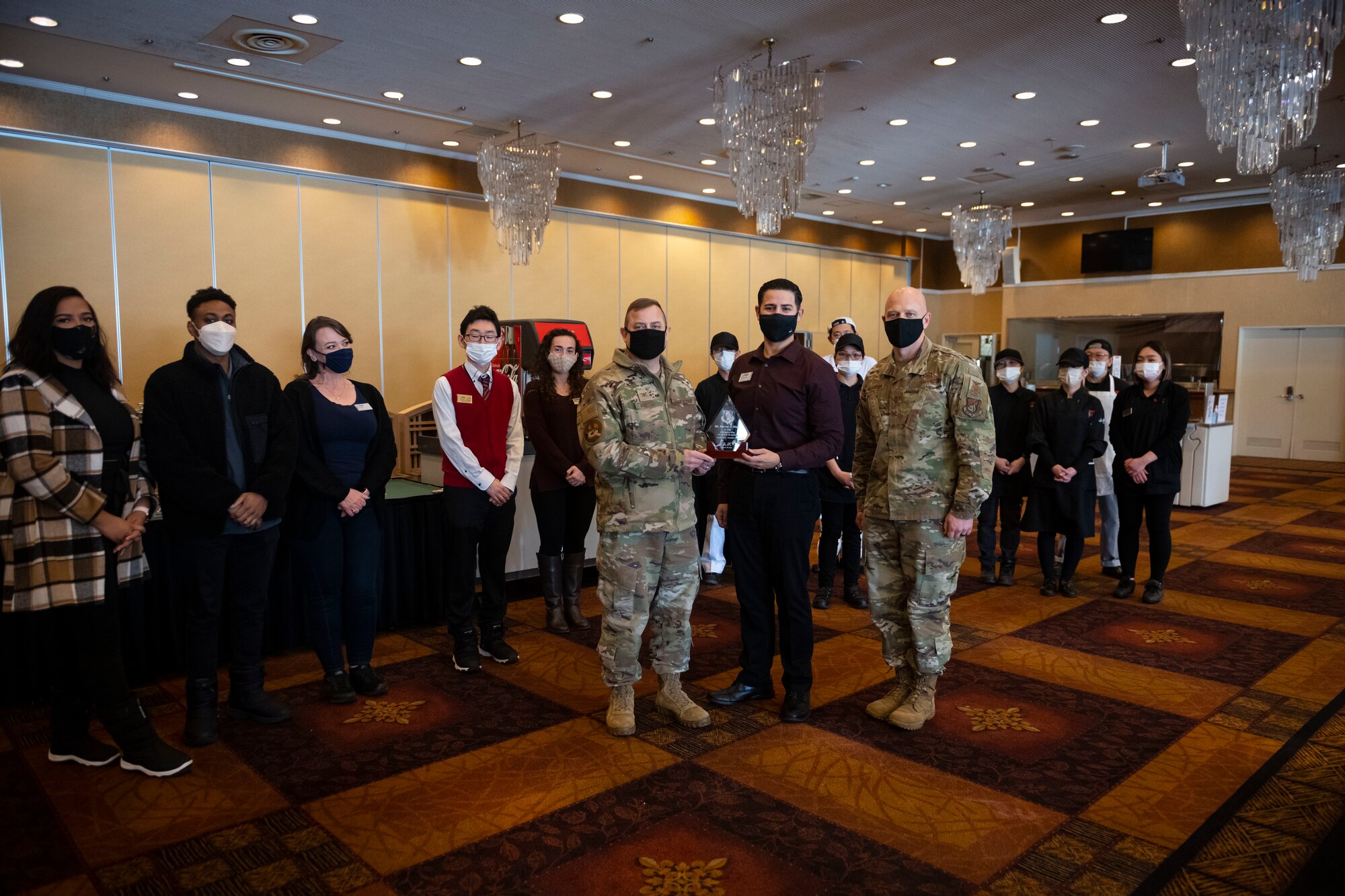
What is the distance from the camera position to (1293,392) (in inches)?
489

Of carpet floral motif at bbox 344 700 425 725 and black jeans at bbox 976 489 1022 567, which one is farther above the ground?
black jeans at bbox 976 489 1022 567

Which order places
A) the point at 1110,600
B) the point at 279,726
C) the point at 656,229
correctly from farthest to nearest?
the point at 656,229 < the point at 1110,600 < the point at 279,726

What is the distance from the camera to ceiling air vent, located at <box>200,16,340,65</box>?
539 centimetres

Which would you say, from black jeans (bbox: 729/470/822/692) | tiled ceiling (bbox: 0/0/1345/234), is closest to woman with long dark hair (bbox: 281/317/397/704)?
black jeans (bbox: 729/470/822/692)

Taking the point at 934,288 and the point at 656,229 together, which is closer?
the point at 656,229

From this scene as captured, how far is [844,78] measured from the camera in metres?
6.56

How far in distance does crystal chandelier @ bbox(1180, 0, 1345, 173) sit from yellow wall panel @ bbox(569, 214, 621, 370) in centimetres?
651

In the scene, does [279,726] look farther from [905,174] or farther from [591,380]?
[905,174]

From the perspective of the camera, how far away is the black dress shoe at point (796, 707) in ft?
11.3

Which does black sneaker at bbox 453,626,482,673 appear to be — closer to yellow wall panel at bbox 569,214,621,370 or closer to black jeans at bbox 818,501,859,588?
black jeans at bbox 818,501,859,588

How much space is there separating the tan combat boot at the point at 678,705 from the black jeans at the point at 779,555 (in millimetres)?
370

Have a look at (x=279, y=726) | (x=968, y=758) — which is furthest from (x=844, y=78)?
(x=279, y=726)

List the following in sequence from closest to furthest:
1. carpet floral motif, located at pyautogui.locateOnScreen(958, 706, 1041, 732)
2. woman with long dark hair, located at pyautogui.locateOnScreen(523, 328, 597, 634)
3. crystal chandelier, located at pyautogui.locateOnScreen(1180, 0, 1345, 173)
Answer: carpet floral motif, located at pyautogui.locateOnScreen(958, 706, 1041, 732) < crystal chandelier, located at pyautogui.locateOnScreen(1180, 0, 1345, 173) < woman with long dark hair, located at pyautogui.locateOnScreen(523, 328, 597, 634)

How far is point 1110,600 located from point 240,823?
4.90 meters
